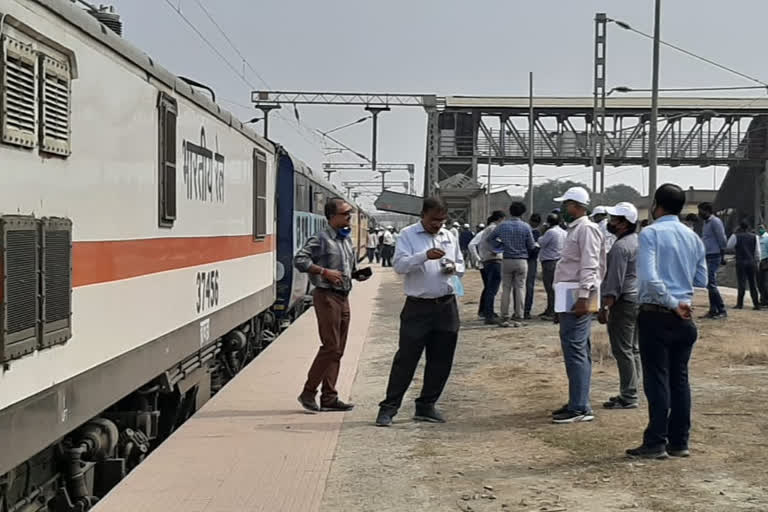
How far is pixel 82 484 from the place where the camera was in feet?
20.0

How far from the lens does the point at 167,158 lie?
7.38 metres

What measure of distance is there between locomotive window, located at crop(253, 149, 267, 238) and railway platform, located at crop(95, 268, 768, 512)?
1.82 meters

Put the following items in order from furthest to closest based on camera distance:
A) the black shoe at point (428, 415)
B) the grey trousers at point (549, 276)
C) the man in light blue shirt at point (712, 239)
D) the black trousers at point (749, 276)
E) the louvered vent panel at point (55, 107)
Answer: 1. the black trousers at point (749, 276)
2. the man in light blue shirt at point (712, 239)
3. the grey trousers at point (549, 276)
4. the black shoe at point (428, 415)
5. the louvered vent panel at point (55, 107)

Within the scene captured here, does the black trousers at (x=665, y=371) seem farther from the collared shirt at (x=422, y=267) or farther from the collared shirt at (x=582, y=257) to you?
the collared shirt at (x=422, y=267)

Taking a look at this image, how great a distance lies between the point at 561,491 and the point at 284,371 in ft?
20.2

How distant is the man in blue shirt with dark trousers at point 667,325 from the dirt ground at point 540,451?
206 mm

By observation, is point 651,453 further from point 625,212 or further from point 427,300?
point 625,212

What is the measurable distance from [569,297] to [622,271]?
2.75 ft

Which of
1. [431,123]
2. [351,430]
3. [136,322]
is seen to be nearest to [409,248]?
[351,430]

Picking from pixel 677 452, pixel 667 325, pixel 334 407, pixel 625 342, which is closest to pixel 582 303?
pixel 625 342

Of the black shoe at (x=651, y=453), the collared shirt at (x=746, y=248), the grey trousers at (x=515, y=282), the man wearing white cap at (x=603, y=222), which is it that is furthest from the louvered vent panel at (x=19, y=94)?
the collared shirt at (x=746, y=248)

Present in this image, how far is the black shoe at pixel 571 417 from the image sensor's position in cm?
855

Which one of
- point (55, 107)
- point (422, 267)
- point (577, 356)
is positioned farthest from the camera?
point (577, 356)

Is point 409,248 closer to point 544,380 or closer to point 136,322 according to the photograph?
point 136,322
